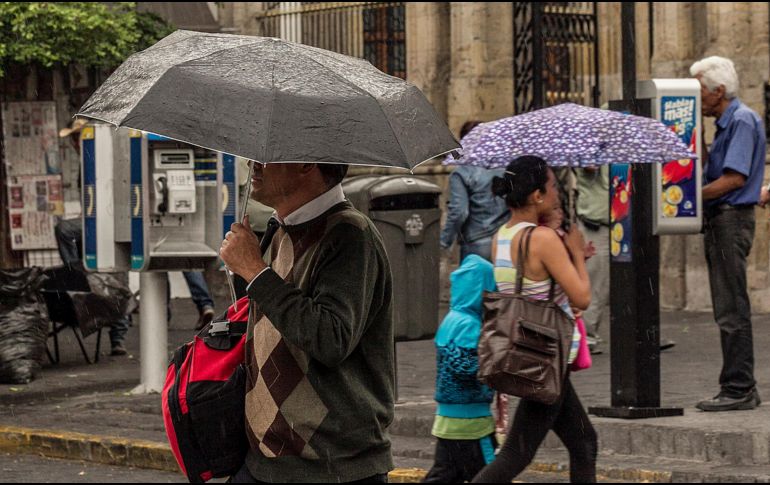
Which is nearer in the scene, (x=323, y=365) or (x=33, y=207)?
(x=323, y=365)

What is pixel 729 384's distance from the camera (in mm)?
8641

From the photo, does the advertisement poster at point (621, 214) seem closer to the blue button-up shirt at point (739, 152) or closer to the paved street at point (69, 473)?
the blue button-up shirt at point (739, 152)

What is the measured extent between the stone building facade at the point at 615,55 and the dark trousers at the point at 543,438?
8101mm

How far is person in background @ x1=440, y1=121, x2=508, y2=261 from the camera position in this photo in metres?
11.4

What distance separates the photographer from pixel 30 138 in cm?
1775

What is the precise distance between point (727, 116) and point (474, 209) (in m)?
3.06

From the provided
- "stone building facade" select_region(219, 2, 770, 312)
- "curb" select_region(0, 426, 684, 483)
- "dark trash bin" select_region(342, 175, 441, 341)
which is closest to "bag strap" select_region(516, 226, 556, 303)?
"curb" select_region(0, 426, 684, 483)

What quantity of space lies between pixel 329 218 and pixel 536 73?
42.7 ft

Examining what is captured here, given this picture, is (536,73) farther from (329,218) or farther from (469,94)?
(329,218)

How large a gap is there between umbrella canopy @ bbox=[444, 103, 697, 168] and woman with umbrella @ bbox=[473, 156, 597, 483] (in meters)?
1.23

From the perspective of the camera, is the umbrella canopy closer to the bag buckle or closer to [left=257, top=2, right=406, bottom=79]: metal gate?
the bag buckle

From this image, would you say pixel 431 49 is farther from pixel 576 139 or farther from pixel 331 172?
pixel 331 172

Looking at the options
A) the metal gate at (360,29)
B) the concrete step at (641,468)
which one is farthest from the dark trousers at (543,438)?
the metal gate at (360,29)

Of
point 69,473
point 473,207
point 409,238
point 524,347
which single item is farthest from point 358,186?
point 524,347
